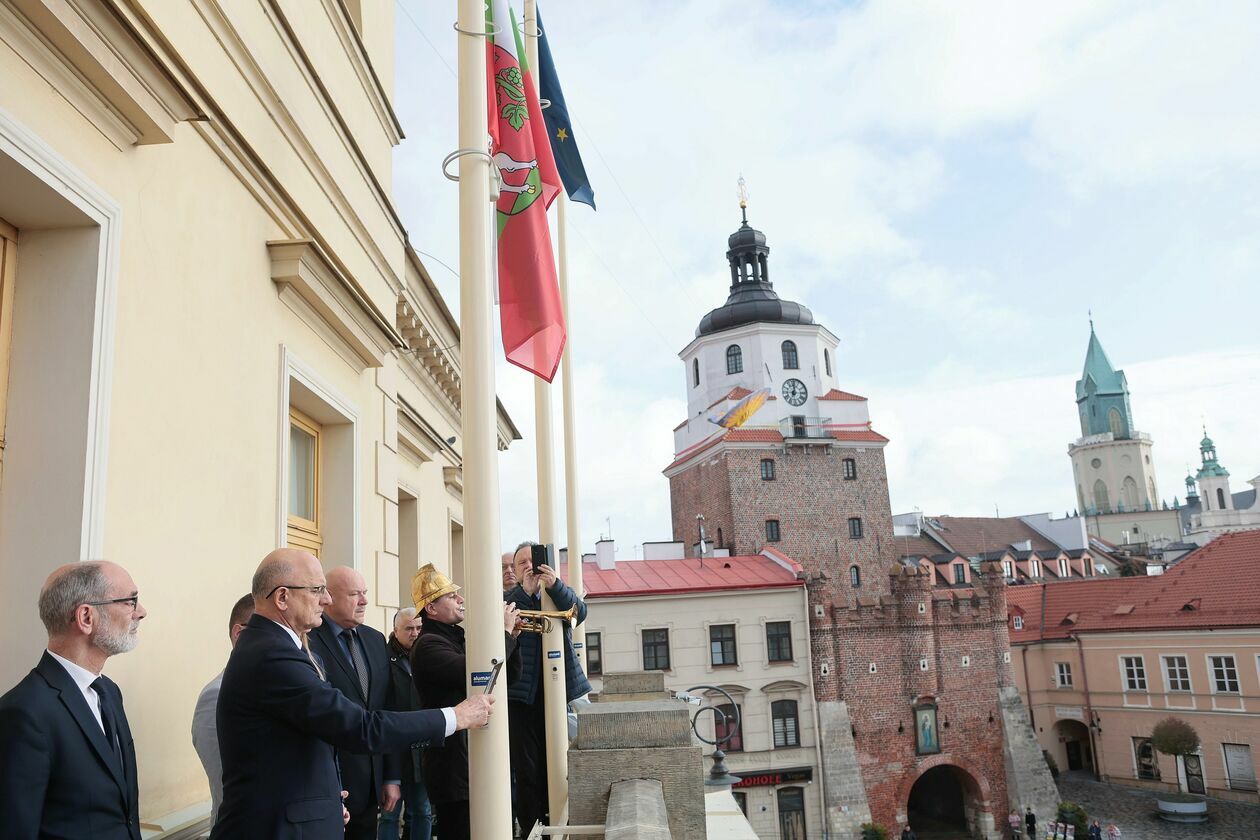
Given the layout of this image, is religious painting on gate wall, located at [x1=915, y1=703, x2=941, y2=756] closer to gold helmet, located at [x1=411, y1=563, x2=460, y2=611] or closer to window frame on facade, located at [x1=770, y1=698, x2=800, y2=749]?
window frame on facade, located at [x1=770, y1=698, x2=800, y2=749]

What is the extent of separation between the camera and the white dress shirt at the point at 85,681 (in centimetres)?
272

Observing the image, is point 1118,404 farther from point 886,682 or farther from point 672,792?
point 672,792

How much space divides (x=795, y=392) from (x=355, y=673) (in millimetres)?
44700

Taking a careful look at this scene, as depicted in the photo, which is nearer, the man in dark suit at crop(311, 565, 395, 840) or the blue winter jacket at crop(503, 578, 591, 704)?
the man in dark suit at crop(311, 565, 395, 840)

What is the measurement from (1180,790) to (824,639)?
16.0 m

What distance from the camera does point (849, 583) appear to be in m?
44.2

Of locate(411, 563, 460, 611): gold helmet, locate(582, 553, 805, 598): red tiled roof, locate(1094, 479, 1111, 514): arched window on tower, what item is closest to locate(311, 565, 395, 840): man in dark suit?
locate(411, 563, 460, 611): gold helmet

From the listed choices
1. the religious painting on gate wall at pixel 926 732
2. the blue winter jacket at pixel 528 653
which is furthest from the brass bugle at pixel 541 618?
the religious painting on gate wall at pixel 926 732

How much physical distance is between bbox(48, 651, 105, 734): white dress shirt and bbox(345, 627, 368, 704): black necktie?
1.64 m

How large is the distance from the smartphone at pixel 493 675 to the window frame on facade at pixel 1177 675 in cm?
4212

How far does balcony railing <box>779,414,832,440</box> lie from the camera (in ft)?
149

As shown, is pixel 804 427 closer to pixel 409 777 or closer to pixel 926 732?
pixel 926 732

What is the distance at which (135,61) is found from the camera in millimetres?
3795

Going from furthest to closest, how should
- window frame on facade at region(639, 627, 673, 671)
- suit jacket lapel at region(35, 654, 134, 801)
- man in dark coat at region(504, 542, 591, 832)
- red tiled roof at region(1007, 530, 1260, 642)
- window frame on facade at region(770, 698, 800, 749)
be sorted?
red tiled roof at region(1007, 530, 1260, 642) < window frame on facade at region(639, 627, 673, 671) < window frame on facade at region(770, 698, 800, 749) < man in dark coat at region(504, 542, 591, 832) < suit jacket lapel at region(35, 654, 134, 801)
